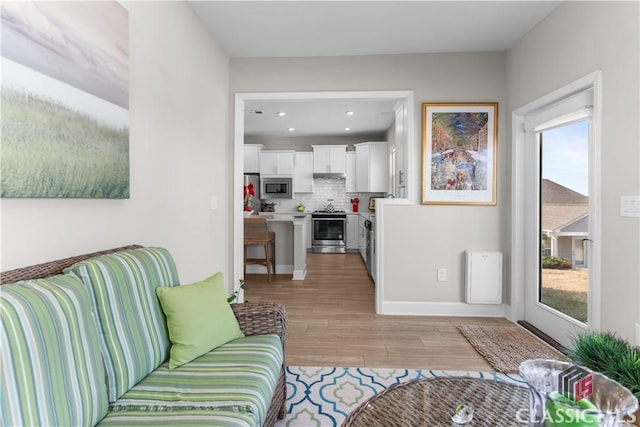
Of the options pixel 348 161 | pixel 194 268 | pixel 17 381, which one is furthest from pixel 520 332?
pixel 348 161

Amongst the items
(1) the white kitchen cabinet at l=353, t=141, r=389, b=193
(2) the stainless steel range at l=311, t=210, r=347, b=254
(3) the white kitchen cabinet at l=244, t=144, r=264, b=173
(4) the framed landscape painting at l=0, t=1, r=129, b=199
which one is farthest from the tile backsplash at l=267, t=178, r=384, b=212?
(4) the framed landscape painting at l=0, t=1, r=129, b=199

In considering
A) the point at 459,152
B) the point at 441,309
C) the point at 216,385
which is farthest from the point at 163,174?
the point at 441,309

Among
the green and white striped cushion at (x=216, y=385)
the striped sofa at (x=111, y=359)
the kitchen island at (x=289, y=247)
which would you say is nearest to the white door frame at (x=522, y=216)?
the green and white striped cushion at (x=216, y=385)

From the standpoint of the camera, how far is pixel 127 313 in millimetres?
1292

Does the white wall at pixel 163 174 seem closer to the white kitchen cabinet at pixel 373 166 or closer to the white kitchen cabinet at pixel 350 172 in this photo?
the white kitchen cabinet at pixel 373 166

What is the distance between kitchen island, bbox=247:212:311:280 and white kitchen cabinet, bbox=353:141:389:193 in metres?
2.46

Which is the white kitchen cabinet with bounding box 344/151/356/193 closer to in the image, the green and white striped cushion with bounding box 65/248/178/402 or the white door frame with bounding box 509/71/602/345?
the white door frame with bounding box 509/71/602/345

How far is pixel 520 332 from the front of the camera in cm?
298

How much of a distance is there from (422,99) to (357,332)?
239 cm

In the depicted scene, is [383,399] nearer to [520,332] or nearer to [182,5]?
[520,332]

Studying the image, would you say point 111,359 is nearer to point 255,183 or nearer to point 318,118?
point 318,118

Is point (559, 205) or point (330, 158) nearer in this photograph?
point (559, 205)

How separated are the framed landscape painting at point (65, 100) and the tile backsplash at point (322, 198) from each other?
239 inches

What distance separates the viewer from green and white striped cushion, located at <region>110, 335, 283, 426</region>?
1.14 m
